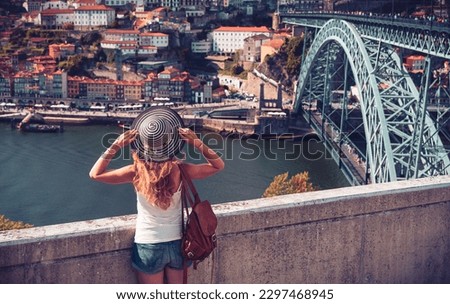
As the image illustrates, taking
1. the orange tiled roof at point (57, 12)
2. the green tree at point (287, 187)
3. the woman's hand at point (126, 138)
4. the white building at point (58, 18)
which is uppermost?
the orange tiled roof at point (57, 12)

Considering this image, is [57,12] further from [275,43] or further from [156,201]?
[156,201]

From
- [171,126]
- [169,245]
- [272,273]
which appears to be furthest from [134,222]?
[272,273]

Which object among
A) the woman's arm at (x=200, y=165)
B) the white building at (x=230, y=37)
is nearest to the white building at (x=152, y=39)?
the white building at (x=230, y=37)

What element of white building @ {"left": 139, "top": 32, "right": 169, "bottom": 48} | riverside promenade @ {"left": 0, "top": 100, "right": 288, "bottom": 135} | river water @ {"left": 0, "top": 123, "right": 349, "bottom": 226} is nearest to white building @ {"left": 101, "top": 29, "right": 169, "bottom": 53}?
white building @ {"left": 139, "top": 32, "right": 169, "bottom": 48}

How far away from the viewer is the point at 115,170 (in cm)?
159

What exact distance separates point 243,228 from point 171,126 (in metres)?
0.40

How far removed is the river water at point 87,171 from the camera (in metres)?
10.5

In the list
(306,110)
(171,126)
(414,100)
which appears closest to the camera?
(171,126)

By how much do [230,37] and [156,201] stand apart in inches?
1005

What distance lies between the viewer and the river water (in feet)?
34.4

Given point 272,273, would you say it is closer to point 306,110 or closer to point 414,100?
point 414,100

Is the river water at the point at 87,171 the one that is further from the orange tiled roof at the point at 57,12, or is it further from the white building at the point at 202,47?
the orange tiled roof at the point at 57,12

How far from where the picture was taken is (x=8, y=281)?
5.25ft

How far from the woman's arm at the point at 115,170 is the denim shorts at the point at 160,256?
0.52ft
